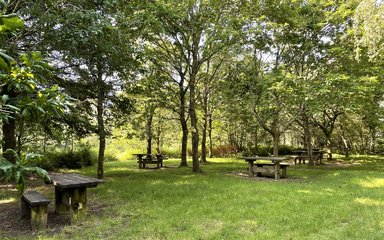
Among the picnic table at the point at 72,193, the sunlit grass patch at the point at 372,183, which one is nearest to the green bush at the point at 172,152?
the sunlit grass patch at the point at 372,183

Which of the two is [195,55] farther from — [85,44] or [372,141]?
[372,141]

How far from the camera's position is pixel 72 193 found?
5215 millimetres

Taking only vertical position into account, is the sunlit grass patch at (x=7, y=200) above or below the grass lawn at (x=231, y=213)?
below

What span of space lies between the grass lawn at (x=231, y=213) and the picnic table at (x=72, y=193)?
10.6 inches

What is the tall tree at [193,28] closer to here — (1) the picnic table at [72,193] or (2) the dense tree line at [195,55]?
(2) the dense tree line at [195,55]

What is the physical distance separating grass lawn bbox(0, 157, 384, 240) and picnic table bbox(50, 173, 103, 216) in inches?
10.6

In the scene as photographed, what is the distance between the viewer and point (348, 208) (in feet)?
17.3

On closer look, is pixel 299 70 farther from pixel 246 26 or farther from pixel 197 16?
pixel 197 16

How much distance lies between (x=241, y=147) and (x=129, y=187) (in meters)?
17.9

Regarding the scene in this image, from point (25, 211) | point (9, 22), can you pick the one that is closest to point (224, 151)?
point (25, 211)

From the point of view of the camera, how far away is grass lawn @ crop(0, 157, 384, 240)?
4164 mm

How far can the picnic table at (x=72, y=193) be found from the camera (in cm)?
493

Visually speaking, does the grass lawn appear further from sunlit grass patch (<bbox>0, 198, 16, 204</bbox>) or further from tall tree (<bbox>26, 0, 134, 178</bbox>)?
tall tree (<bbox>26, 0, 134, 178</bbox>)

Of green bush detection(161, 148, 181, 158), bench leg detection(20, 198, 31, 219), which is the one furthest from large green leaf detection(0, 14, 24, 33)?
green bush detection(161, 148, 181, 158)
